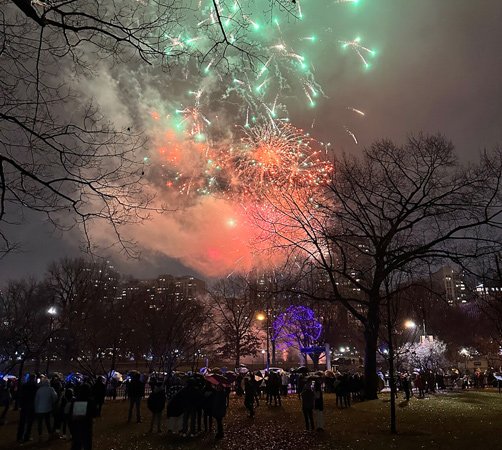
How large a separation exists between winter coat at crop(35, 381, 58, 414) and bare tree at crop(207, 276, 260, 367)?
123ft

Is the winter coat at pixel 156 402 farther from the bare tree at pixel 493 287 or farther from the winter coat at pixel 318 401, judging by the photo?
the bare tree at pixel 493 287

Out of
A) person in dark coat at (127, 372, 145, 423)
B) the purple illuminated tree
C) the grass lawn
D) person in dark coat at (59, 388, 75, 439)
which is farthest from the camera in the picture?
the purple illuminated tree

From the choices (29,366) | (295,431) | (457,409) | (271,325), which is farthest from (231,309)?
(295,431)

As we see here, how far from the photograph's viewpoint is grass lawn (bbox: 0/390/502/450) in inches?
427

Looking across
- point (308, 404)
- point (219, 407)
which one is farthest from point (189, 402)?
point (308, 404)

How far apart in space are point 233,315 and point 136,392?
3651 cm

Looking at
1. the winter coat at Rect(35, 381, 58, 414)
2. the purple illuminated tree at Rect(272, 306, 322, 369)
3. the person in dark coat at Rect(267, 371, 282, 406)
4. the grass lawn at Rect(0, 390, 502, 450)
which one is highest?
the purple illuminated tree at Rect(272, 306, 322, 369)

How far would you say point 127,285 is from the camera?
54.6m

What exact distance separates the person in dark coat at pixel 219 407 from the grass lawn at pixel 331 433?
0.97 feet

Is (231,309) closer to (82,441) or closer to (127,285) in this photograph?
(127,285)

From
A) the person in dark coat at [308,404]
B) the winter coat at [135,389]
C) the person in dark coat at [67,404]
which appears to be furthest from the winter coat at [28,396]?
the person in dark coat at [308,404]

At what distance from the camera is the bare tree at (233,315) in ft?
167

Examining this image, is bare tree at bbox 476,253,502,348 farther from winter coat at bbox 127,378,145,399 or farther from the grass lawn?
winter coat at bbox 127,378,145,399

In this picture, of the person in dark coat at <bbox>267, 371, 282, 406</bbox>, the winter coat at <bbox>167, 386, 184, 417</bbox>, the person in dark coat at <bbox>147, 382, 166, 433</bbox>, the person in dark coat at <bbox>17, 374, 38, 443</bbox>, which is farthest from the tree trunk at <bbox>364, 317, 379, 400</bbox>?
the person in dark coat at <bbox>17, 374, 38, 443</bbox>
